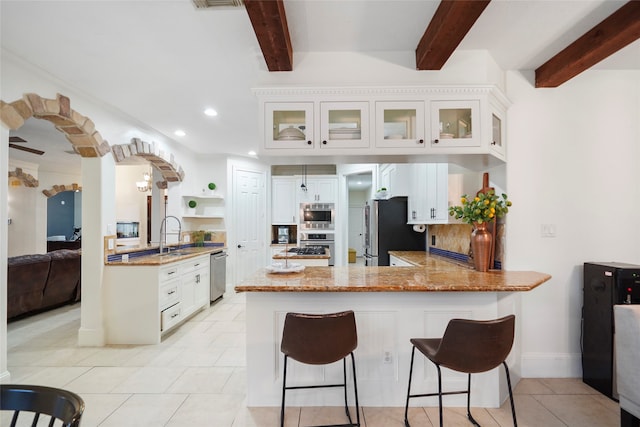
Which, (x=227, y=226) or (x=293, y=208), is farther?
(x=293, y=208)

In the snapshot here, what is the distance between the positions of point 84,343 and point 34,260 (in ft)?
5.65

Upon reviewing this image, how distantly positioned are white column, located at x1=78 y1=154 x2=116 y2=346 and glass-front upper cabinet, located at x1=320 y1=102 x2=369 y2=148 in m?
2.66

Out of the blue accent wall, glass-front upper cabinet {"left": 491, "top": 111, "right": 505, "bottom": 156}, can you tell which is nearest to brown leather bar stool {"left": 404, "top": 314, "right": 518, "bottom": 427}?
glass-front upper cabinet {"left": 491, "top": 111, "right": 505, "bottom": 156}

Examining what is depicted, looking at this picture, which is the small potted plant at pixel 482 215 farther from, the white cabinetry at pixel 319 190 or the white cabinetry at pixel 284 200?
the white cabinetry at pixel 284 200

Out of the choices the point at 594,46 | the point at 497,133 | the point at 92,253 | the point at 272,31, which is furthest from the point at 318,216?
the point at 594,46

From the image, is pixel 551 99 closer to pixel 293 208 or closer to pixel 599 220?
pixel 599 220

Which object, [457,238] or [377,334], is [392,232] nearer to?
[457,238]

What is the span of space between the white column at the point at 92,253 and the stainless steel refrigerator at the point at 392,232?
3.48m

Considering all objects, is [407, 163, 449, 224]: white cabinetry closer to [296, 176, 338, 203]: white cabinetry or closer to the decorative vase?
the decorative vase

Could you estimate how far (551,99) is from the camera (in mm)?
2650

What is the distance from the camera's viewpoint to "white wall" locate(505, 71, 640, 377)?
2611 millimetres

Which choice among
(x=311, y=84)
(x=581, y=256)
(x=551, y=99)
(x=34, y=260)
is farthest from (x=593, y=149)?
(x=34, y=260)

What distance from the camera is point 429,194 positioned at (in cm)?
342

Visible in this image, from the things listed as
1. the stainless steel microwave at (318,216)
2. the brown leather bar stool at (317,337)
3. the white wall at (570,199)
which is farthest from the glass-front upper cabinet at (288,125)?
the stainless steel microwave at (318,216)
